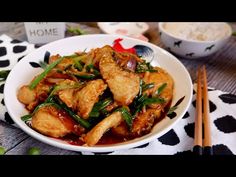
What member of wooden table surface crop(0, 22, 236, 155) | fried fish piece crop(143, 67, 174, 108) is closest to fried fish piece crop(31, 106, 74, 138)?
wooden table surface crop(0, 22, 236, 155)

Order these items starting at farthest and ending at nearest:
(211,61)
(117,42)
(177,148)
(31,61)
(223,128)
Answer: (211,61) < (117,42) < (31,61) < (223,128) < (177,148)

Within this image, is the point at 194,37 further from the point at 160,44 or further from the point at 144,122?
the point at 144,122

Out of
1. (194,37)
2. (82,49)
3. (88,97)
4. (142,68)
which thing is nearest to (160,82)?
(142,68)

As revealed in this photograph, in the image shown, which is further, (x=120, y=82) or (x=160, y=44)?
(x=160, y=44)

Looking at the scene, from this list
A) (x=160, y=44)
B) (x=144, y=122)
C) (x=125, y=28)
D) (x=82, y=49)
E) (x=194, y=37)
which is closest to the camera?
(x=144, y=122)

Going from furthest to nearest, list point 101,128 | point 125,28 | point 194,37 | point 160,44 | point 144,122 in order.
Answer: point 125,28
point 160,44
point 194,37
point 144,122
point 101,128

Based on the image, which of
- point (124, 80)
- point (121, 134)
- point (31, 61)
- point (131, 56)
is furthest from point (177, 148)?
point (31, 61)

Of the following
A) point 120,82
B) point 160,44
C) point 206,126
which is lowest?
point 160,44

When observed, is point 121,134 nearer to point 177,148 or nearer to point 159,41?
point 177,148
